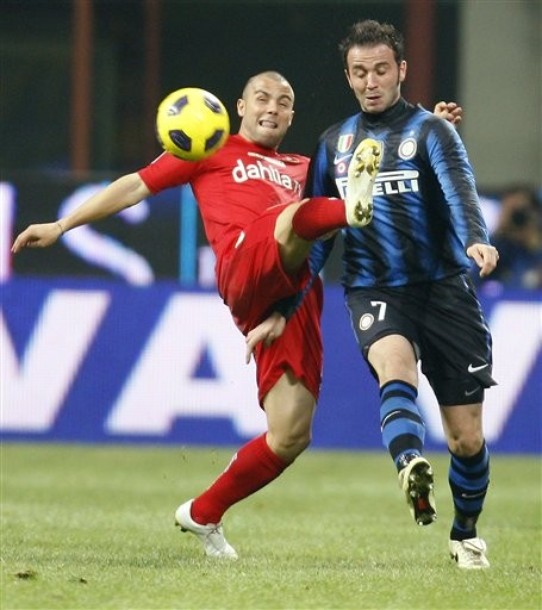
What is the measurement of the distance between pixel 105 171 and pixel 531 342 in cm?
502

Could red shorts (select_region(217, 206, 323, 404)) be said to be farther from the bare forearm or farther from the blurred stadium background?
the blurred stadium background

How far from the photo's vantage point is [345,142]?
809cm

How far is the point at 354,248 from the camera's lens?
26.4 ft

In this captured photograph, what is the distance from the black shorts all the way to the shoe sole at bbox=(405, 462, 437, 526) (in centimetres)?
→ 90

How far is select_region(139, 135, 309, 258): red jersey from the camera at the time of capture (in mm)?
8367

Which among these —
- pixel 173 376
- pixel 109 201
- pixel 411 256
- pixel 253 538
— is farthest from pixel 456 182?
pixel 173 376

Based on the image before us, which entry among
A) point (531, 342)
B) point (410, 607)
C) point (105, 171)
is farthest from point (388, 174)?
point (105, 171)

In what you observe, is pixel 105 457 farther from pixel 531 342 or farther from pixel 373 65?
pixel 373 65

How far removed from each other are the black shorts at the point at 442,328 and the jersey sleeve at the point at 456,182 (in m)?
0.35

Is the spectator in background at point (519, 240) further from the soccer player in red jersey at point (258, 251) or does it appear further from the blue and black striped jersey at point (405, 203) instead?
the blue and black striped jersey at point (405, 203)

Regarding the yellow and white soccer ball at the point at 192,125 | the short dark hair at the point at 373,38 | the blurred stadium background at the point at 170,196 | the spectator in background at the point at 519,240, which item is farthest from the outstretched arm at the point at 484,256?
the spectator in background at the point at 519,240

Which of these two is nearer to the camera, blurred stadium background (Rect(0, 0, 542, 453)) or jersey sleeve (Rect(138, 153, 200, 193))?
jersey sleeve (Rect(138, 153, 200, 193))

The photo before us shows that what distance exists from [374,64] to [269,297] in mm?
1070

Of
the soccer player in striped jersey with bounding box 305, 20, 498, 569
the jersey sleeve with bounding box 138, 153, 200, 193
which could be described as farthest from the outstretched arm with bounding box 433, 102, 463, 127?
the jersey sleeve with bounding box 138, 153, 200, 193
